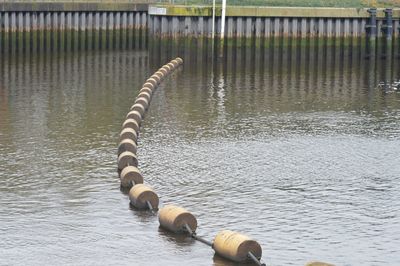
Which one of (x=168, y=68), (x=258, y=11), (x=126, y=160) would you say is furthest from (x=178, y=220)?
(x=258, y=11)

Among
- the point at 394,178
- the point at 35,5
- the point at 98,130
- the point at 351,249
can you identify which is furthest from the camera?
the point at 35,5

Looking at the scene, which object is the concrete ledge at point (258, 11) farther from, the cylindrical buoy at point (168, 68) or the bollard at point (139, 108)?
the bollard at point (139, 108)

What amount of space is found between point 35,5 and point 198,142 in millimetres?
37830

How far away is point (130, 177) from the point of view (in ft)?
88.6

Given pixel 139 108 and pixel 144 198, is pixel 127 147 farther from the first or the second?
pixel 139 108

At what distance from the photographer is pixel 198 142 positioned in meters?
34.8

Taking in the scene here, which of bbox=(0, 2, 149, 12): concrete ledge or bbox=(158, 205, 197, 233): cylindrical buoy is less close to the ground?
bbox=(0, 2, 149, 12): concrete ledge

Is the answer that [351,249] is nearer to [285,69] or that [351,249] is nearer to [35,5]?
[285,69]

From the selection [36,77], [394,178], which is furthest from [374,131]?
[36,77]

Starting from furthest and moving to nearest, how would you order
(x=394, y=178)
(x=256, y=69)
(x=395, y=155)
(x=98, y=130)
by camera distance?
(x=256, y=69), (x=98, y=130), (x=395, y=155), (x=394, y=178)

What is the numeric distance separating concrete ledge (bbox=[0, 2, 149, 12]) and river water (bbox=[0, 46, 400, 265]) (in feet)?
47.1

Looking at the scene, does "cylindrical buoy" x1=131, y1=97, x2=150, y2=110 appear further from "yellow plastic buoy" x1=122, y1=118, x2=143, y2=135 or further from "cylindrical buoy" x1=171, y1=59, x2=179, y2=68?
"cylindrical buoy" x1=171, y1=59, x2=179, y2=68

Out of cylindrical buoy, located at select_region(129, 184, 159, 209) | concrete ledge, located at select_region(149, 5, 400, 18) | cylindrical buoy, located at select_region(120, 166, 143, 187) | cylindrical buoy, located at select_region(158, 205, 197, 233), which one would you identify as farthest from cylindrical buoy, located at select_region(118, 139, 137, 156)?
concrete ledge, located at select_region(149, 5, 400, 18)

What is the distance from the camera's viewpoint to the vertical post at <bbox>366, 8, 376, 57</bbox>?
66500 mm
